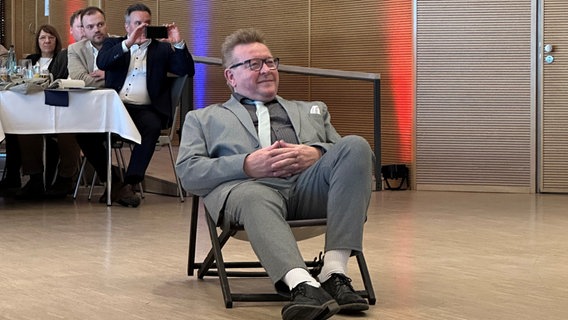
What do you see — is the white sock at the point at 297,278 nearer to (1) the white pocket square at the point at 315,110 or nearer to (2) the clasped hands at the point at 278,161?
(2) the clasped hands at the point at 278,161

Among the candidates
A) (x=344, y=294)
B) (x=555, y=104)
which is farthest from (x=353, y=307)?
(x=555, y=104)

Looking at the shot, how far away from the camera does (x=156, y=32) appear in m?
6.46

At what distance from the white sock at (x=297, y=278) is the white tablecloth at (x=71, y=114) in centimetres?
350

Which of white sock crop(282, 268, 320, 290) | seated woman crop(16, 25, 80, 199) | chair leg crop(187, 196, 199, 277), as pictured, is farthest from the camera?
seated woman crop(16, 25, 80, 199)

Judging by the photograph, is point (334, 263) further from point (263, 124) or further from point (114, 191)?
point (114, 191)

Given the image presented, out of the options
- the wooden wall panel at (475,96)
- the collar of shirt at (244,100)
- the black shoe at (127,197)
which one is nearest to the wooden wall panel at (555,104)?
the wooden wall panel at (475,96)

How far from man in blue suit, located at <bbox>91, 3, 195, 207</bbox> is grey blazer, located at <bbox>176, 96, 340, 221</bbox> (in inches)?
119

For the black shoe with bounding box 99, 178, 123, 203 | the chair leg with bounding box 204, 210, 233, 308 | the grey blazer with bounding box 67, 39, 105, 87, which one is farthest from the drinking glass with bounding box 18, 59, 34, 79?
the chair leg with bounding box 204, 210, 233, 308

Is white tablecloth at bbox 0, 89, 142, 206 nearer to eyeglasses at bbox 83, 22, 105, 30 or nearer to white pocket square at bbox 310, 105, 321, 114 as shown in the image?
eyeglasses at bbox 83, 22, 105, 30

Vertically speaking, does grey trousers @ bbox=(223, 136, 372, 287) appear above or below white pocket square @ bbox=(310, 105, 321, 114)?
below

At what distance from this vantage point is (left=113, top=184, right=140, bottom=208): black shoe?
6270 millimetres

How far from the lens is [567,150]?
7418mm

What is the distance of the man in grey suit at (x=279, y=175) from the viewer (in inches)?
111

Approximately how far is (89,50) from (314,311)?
14.7 ft
